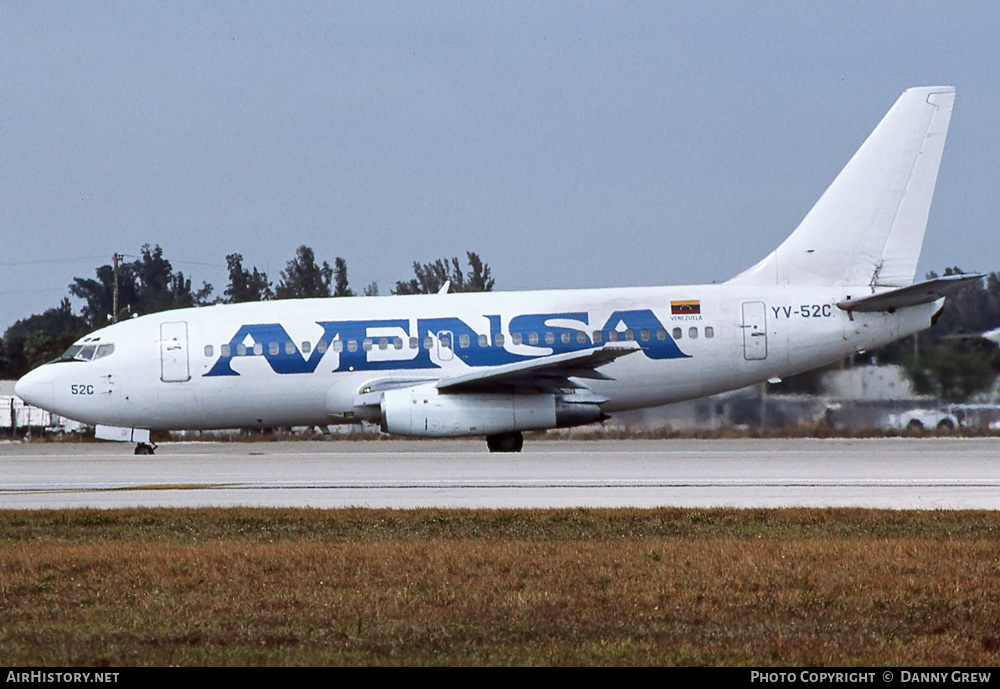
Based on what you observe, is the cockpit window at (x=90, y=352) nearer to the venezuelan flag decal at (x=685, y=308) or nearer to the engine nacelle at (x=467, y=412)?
the engine nacelle at (x=467, y=412)

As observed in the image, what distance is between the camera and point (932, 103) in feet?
93.9

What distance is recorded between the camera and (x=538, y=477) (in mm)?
20516

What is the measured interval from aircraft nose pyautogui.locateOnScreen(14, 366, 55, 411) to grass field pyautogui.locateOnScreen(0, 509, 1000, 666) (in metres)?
14.8

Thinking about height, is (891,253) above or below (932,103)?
below

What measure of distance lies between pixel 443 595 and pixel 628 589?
1440 mm

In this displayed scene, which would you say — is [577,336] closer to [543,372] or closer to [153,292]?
[543,372]

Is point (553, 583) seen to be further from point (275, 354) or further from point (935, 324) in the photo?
point (935, 324)

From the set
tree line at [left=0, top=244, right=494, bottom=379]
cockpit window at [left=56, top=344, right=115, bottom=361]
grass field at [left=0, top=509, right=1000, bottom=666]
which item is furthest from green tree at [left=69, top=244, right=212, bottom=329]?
grass field at [left=0, top=509, right=1000, bottom=666]

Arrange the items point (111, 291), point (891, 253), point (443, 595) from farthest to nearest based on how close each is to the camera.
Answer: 1. point (111, 291)
2. point (891, 253)
3. point (443, 595)

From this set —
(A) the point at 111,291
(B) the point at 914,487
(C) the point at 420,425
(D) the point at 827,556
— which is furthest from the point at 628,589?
(A) the point at 111,291

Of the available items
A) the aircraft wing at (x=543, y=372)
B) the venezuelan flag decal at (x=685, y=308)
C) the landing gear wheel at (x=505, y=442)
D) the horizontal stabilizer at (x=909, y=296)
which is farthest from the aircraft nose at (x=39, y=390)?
the horizontal stabilizer at (x=909, y=296)

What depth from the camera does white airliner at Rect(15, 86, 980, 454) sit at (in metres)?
28.2

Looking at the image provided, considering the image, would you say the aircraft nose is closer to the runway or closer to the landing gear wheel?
the runway

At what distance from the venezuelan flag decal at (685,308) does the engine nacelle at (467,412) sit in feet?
10.00
